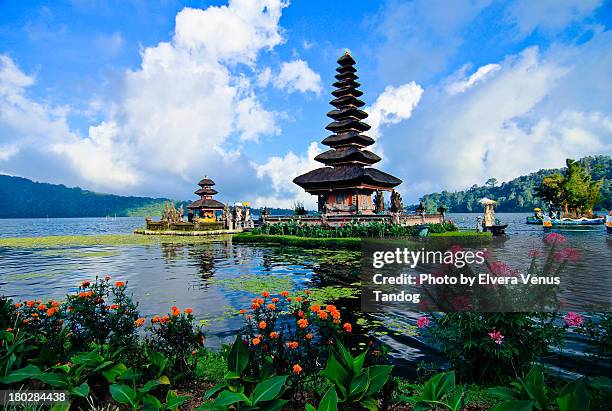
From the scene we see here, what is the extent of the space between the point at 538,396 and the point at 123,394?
3.88 meters

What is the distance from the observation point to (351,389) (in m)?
3.20

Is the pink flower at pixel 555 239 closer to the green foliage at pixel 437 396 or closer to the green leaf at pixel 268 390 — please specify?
the green foliage at pixel 437 396

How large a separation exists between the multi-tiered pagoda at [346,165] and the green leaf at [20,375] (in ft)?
99.4

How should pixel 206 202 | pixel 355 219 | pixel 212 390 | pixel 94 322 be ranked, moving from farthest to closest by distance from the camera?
pixel 206 202
pixel 355 219
pixel 94 322
pixel 212 390

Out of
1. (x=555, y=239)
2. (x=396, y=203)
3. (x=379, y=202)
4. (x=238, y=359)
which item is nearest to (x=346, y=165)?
(x=379, y=202)

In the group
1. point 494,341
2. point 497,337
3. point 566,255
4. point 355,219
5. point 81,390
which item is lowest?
point 81,390

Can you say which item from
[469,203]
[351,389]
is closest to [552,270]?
[351,389]

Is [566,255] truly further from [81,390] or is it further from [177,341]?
[81,390]

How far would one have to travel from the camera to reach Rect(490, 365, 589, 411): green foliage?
2652 millimetres

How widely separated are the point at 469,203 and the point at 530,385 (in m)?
171

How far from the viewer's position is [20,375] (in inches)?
A: 141

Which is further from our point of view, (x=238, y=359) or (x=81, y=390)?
(x=238, y=359)

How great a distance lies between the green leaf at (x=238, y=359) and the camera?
3.59m

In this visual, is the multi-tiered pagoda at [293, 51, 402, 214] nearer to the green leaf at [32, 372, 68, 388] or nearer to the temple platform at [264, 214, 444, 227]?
the temple platform at [264, 214, 444, 227]
